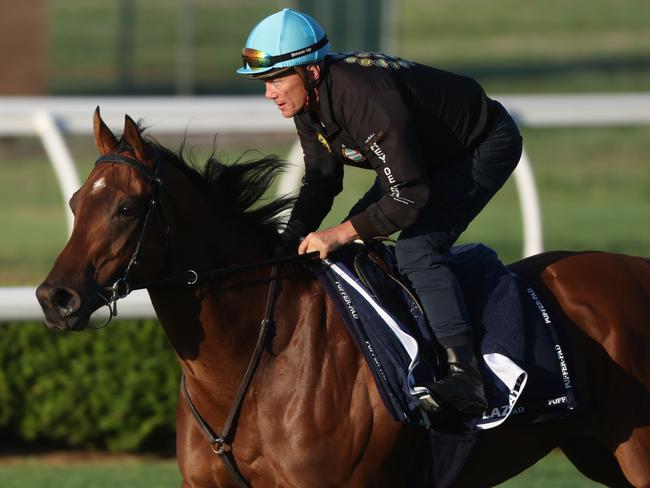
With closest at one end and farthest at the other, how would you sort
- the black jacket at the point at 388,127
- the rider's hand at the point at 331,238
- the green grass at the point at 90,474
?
1. the black jacket at the point at 388,127
2. the rider's hand at the point at 331,238
3. the green grass at the point at 90,474

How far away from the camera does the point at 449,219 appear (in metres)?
3.97

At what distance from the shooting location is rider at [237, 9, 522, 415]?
3709mm

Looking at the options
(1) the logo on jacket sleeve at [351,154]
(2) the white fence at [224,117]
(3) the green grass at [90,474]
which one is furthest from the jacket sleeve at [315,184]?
(3) the green grass at [90,474]

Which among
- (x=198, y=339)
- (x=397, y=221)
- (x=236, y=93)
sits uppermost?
(x=397, y=221)

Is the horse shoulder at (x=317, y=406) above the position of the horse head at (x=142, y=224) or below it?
below

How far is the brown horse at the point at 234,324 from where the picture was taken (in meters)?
3.50

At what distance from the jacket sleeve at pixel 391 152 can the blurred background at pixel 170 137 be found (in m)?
0.74

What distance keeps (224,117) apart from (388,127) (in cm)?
273

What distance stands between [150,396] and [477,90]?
2.86 metres

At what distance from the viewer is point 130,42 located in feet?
79.8

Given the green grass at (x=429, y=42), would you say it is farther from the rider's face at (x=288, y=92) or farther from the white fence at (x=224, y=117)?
the rider's face at (x=288, y=92)

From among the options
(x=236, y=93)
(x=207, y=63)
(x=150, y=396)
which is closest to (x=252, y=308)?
(x=150, y=396)

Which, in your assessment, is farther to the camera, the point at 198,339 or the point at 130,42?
the point at 130,42

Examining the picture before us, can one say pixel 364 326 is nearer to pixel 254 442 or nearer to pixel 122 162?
pixel 254 442
